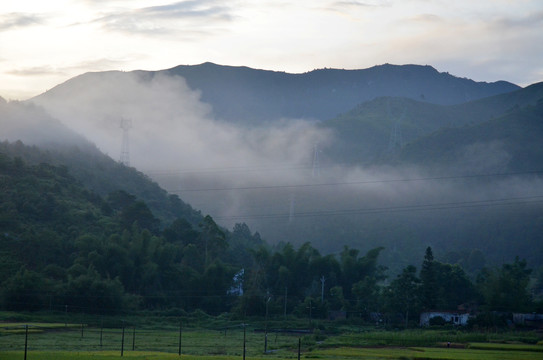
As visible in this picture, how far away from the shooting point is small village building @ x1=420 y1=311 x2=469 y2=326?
69875 millimetres

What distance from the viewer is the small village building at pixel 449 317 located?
6988cm

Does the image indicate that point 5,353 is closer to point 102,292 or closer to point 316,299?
point 102,292

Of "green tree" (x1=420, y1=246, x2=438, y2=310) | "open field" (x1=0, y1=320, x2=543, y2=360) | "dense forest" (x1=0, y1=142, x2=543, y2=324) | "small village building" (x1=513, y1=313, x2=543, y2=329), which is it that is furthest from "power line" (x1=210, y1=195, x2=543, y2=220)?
"open field" (x1=0, y1=320, x2=543, y2=360)

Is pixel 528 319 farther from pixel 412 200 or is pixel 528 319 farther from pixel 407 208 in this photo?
pixel 412 200

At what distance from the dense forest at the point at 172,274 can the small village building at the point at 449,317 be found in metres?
1.52

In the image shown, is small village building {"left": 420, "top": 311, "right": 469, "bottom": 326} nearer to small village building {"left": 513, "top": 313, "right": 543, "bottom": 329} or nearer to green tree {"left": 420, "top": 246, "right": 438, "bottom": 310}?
green tree {"left": 420, "top": 246, "right": 438, "bottom": 310}

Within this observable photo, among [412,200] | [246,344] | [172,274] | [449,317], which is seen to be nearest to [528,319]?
[449,317]

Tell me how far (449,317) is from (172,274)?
1252 inches

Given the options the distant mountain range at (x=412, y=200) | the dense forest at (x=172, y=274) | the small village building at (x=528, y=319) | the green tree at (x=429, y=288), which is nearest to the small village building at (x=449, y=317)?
the dense forest at (x=172, y=274)

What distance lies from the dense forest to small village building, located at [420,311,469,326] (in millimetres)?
1521

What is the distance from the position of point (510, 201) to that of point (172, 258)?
9582cm

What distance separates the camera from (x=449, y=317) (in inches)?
2785

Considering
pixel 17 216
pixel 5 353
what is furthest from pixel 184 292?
pixel 5 353

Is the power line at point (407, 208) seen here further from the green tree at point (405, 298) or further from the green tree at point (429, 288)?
the green tree at point (405, 298)
